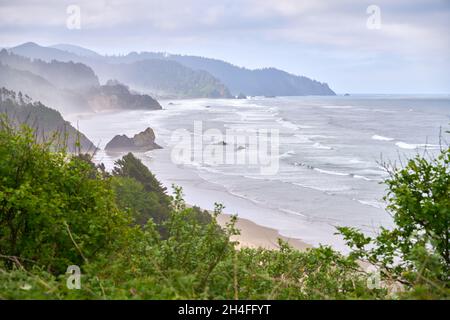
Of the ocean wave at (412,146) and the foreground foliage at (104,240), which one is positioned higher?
the foreground foliage at (104,240)

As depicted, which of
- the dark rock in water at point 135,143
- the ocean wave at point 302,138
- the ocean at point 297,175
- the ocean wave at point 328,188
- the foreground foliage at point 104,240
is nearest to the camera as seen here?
the foreground foliage at point 104,240

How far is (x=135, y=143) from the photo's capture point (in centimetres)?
7362

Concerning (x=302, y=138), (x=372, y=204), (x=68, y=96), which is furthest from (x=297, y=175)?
(x=68, y=96)

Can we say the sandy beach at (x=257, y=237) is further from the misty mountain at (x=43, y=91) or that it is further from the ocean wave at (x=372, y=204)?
the misty mountain at (x=43, y=91)

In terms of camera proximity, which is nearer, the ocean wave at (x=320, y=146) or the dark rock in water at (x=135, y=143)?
the ocean wave at (x=320, y=146)

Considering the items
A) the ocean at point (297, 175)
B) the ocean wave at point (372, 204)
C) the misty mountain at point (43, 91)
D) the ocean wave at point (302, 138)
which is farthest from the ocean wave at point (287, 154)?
the misty mountain at point (43, 91)

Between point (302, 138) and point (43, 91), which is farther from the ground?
point (43, 91)

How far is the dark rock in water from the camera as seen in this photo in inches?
2867

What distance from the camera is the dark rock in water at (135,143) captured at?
7281 cm

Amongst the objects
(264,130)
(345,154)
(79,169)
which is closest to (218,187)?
(345,154)

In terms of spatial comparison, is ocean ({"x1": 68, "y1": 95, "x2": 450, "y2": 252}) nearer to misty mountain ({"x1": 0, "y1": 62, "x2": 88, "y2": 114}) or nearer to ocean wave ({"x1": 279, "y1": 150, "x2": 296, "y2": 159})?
ocean wave ({"x1": 279, "y1": 150, "x2": 296, "y2": 159})

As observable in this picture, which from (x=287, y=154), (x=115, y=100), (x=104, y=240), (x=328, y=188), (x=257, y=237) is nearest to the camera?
(x=104, y=240)

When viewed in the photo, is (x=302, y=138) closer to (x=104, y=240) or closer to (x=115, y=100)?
(x=104, y=240)
